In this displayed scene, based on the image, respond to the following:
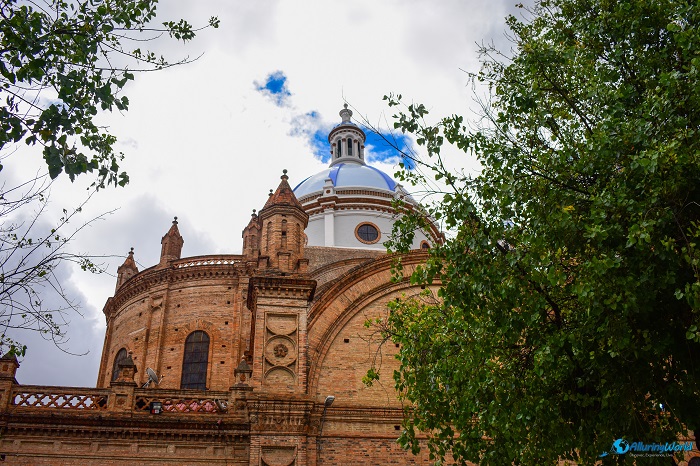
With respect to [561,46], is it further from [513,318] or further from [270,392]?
[270,392]

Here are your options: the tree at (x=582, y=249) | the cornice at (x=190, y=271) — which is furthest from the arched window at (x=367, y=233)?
the tree at (x=582, y=249)

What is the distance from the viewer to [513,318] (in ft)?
29.3

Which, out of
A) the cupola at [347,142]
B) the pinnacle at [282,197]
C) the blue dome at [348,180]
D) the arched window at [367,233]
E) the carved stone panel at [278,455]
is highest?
the cupola at [347,142]

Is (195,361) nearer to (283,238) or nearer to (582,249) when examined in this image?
(283,238)

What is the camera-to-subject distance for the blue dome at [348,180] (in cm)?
3541

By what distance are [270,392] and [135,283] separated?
14008 millimetres

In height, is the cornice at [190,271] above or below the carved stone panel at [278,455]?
above

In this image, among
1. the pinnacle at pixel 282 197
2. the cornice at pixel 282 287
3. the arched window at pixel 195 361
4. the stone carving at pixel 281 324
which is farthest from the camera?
the arched window at pixel 195 361

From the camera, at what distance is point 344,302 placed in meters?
17.8

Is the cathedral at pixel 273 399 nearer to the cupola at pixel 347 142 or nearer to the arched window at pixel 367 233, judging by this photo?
the arched window at pixel 367 233

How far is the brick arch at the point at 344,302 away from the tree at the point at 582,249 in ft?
19.6

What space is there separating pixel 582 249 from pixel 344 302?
33.3ft

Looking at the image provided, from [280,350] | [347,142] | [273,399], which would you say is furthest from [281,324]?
[347,142]

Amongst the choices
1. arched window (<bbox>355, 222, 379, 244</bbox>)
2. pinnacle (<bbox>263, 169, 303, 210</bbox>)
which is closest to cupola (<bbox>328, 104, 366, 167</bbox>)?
arched window (<bbox>355, 222, 379, 244</bbox>)
